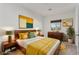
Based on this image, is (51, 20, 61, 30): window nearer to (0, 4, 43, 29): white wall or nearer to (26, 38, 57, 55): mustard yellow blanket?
(26, 38, 57, 55): mustard yellow blanket

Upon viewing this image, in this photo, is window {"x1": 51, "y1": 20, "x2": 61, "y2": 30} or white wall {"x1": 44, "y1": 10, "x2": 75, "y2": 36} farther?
window {"x1": 51, "y1": 20, "x2": 61, "y2": 30}

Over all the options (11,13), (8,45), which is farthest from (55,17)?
(8,45)

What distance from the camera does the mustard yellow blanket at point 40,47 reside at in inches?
65.3

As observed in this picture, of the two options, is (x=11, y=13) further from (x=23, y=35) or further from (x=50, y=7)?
(x=50, y=7)

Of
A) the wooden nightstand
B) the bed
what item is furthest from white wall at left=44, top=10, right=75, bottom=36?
the wooden nightstand

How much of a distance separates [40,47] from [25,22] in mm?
577

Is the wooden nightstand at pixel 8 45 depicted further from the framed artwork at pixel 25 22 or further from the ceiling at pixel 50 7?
the ceiling at pixel 50 7

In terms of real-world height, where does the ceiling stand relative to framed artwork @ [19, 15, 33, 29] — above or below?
above

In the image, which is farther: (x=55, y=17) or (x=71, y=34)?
(x=55, y=17)

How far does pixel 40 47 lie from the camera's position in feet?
5.45

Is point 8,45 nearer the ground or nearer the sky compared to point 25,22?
nearer the ground

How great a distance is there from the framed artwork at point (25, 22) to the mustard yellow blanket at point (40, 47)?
0.36 m

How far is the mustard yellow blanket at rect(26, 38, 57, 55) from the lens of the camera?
166 cm

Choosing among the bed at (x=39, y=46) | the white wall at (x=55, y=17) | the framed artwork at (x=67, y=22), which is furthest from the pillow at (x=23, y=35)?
the framed artwork at (x=67, y=22)
